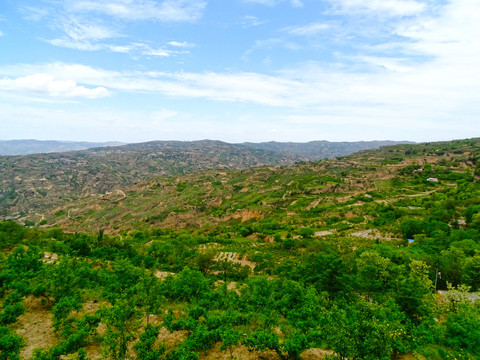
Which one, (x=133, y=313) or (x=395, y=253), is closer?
(x=133, y=313)

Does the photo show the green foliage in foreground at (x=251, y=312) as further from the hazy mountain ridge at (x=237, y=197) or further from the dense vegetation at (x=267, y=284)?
the hazy mountain ridge at (x=237, y=197)

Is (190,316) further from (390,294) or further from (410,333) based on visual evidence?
(390,294)

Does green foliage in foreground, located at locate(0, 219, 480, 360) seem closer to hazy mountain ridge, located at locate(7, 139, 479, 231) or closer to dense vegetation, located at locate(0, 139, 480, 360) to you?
dense vegetation, located at locate(0, 139, 480, 360)

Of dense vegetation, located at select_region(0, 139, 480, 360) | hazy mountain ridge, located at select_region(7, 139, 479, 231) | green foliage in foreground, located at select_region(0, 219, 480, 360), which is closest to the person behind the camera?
green foliage in foreground, located at select_region(0, 219, 480, 360)

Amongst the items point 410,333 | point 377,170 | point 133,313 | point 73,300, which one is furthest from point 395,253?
point 377,170

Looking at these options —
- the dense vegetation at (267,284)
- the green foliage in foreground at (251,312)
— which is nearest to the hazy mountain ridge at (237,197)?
the dense vegetation at (267,284)

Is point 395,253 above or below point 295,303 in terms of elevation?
below

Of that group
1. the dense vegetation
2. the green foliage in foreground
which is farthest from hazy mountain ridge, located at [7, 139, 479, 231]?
the green foliage in foreground

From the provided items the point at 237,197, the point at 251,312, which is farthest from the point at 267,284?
the point at 237,197

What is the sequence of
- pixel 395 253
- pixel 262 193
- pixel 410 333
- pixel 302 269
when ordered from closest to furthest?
pixel 410 333, pixel 302 269, pixel 395 253, pixel 262 193

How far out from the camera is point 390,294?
926 inches

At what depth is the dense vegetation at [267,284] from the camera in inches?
653

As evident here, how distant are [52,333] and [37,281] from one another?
5570mm

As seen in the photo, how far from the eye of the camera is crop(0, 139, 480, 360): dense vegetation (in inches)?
653
